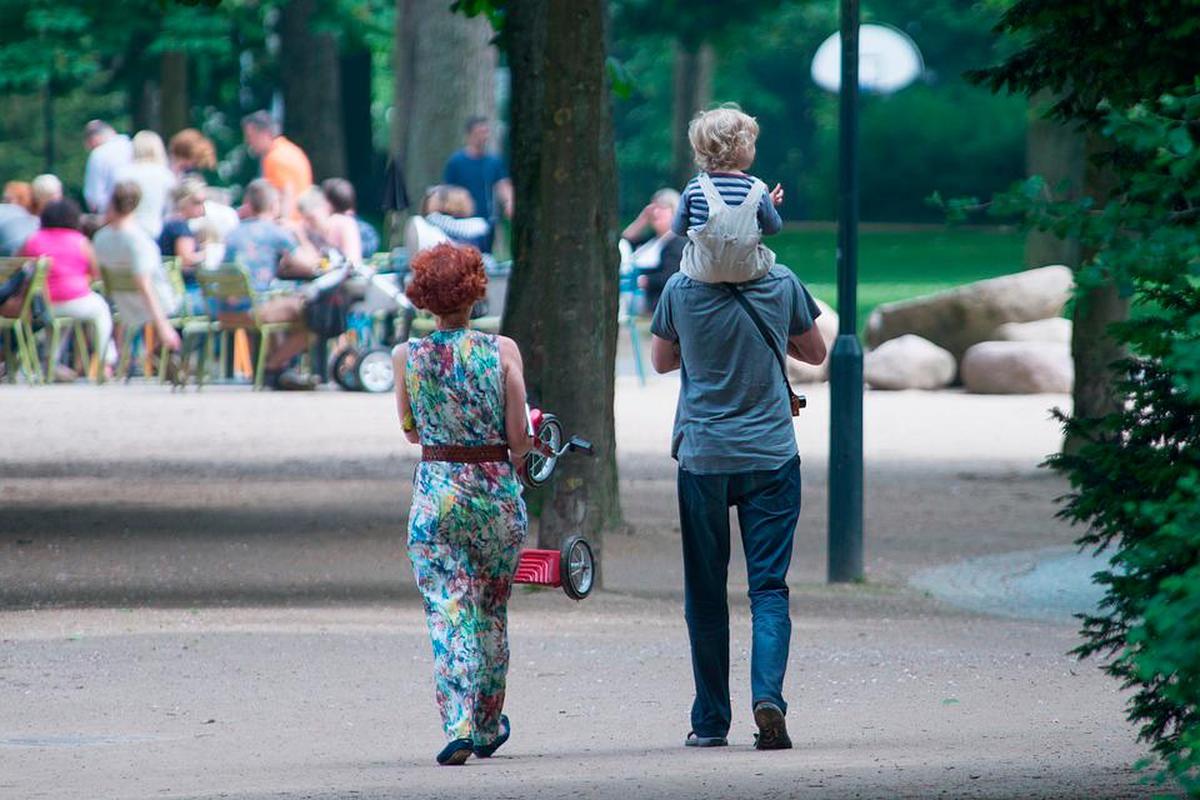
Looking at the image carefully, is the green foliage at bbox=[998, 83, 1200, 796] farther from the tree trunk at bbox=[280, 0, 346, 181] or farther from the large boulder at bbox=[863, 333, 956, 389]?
the tree trunk at bbox=[280, 0, 346, 181]

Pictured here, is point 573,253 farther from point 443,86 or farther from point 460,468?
point 443,86

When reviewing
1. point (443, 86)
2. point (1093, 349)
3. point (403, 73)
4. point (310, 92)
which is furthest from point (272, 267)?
point (310, 92)

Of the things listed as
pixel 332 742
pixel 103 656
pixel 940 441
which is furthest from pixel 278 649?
pixel 940 441

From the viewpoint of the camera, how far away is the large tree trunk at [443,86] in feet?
91.5

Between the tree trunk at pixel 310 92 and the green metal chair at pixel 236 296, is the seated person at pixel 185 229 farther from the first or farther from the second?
the tree trunk at pixel 310 92

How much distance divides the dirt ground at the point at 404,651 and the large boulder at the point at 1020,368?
4.42 metres

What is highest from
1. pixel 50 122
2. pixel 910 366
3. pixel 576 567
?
pixel 50 122

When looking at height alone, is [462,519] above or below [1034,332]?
above

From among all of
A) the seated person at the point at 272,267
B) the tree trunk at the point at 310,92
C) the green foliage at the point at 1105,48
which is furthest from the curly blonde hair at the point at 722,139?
the tree trunk at the point at 310,92

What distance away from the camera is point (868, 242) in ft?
148

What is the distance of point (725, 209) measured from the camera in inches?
262

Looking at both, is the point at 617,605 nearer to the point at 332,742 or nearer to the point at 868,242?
the point at 332,742

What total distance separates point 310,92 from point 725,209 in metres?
32.8

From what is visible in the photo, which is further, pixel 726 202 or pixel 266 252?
pixel 266 252
